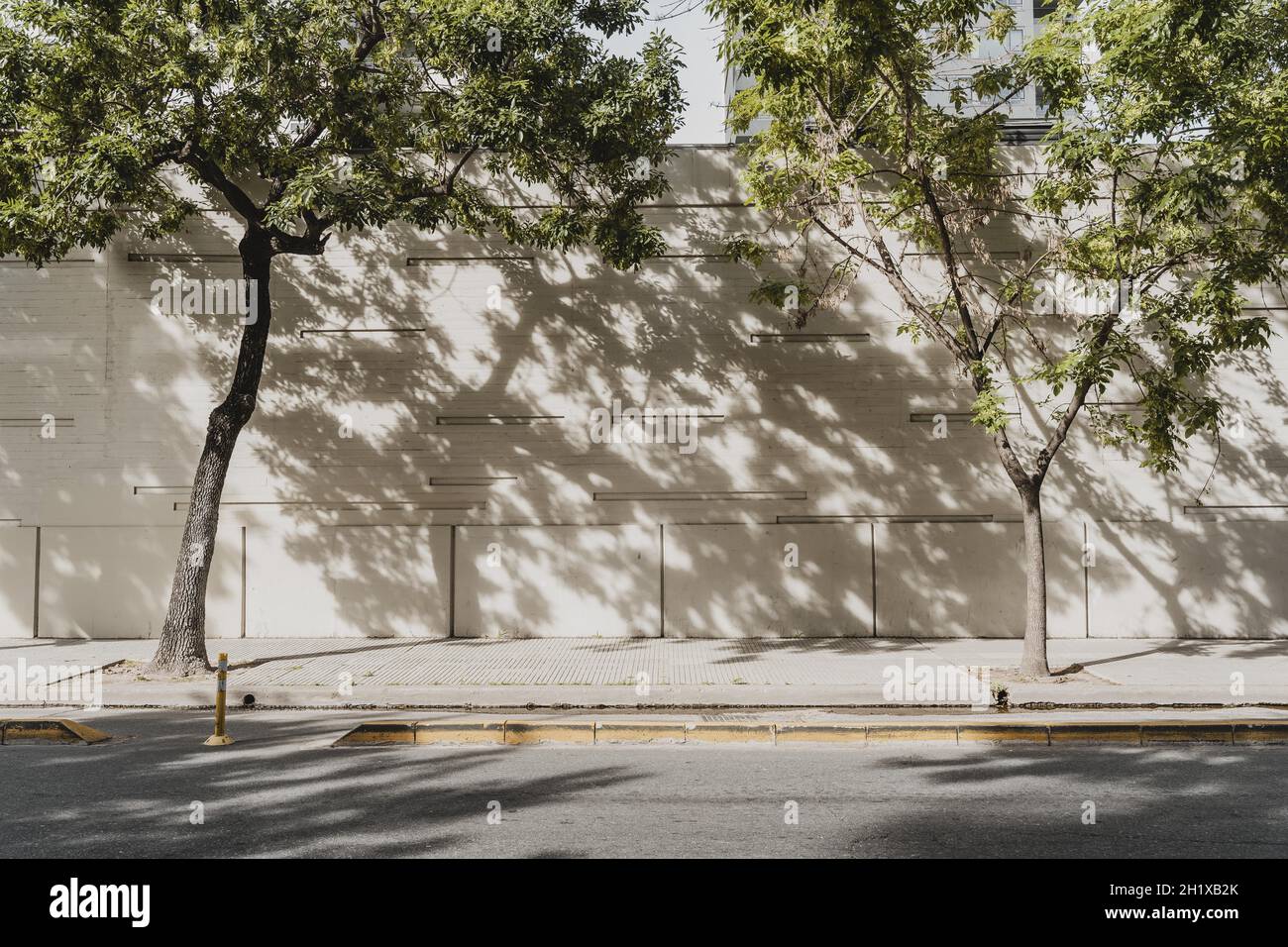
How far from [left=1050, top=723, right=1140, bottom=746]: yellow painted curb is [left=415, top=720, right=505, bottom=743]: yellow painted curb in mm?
4759

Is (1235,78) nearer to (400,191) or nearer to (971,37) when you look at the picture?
(971,37)

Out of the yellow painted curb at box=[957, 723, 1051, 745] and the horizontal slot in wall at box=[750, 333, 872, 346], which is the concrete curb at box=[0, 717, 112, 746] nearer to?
the yellow painted curb at box=[957, 723, 1051, 745]

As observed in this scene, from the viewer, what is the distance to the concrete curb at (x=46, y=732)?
26.7 feet

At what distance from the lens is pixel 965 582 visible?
13.9 meters

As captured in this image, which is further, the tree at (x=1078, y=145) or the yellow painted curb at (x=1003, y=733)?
the tree at (x=1078, y=145)

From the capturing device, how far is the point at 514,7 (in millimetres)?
10664

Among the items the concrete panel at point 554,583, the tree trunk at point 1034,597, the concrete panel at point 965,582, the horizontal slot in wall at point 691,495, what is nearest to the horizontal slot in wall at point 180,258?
the concrete panel at point 554,583

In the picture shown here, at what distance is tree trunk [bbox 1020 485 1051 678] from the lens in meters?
10.8

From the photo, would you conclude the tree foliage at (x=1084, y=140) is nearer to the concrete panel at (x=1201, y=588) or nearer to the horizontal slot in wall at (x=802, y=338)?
the horizontal slot in wall at (x=802, y=338)

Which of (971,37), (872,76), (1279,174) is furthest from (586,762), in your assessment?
(971,37)

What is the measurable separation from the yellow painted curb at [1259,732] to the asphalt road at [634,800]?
0.32 metres

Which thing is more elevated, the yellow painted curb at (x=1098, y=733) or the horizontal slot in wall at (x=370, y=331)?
the horizontal slot in wall at (x=370, y=331)
